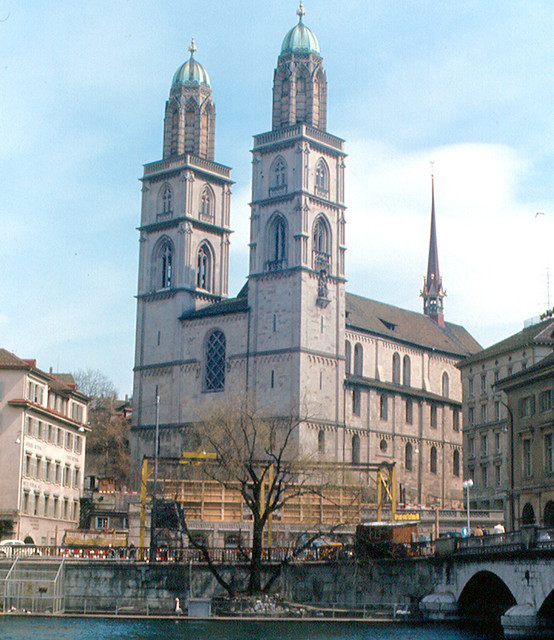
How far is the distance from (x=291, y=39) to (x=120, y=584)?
2679 inches

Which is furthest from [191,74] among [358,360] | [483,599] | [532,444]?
[483,599]

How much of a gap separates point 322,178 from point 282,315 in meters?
14.3

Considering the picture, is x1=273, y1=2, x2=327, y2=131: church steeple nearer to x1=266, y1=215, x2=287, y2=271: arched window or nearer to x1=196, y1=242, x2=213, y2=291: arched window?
x1=266, y1=215, x2=287, y2=271: arched window

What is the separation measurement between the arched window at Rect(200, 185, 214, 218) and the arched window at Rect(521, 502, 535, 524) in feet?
193

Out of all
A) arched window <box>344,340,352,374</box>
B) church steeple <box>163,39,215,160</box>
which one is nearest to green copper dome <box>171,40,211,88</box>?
church steeple <box>163,39,215,160</box>

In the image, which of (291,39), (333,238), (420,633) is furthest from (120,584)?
(291,39)

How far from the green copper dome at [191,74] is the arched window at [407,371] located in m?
34.8

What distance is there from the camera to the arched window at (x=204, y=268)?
120938mm

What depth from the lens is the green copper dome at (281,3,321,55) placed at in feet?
378

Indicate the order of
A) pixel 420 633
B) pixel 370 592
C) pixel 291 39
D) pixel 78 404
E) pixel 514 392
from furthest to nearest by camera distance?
pixel 291 39
pixel 78 404
pixel 514 392
pixel 370 592
pixel 420 633

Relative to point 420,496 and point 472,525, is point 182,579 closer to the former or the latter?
point 472,525

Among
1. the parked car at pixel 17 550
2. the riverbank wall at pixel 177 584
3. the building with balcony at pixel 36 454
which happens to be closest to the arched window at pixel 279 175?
the building with balcony at pixel 36 454

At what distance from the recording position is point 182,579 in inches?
2410

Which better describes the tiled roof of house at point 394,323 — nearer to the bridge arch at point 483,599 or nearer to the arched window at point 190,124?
the arched window at point 190,124
